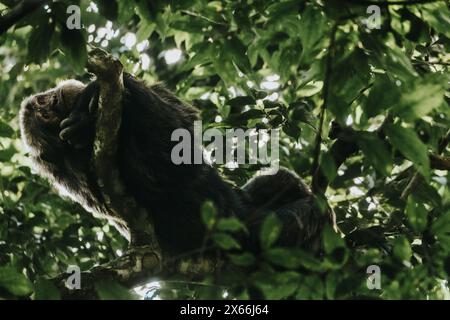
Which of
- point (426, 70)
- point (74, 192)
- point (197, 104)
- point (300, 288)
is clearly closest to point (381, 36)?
point (300, 288)

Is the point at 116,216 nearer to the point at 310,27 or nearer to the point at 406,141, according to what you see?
the point at 310,27

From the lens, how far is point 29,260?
586 cm

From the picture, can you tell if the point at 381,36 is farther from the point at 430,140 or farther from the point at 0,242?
the point at 0,242

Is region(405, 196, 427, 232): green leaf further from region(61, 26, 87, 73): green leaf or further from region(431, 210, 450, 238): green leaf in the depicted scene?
region(61, 26, 87, 73): green leaf

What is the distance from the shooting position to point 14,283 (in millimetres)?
2793

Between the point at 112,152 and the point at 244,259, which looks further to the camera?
the point at 112,152

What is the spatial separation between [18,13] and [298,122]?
2.25m

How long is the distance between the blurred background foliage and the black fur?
312 millimetres

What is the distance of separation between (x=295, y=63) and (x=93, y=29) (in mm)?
4065

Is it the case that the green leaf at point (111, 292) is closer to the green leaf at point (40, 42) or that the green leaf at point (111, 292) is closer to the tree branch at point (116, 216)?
the green leaf at point (40, 42)

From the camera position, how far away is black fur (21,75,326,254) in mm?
4855

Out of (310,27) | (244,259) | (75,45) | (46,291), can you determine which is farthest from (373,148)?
(75,45)

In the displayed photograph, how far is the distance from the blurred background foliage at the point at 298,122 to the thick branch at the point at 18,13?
25 centimetres

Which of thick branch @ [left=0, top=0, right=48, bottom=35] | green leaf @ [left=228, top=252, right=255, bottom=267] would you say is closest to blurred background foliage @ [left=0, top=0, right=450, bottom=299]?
green leaf @ [left=228, top=252, right=255, bottom=267]
